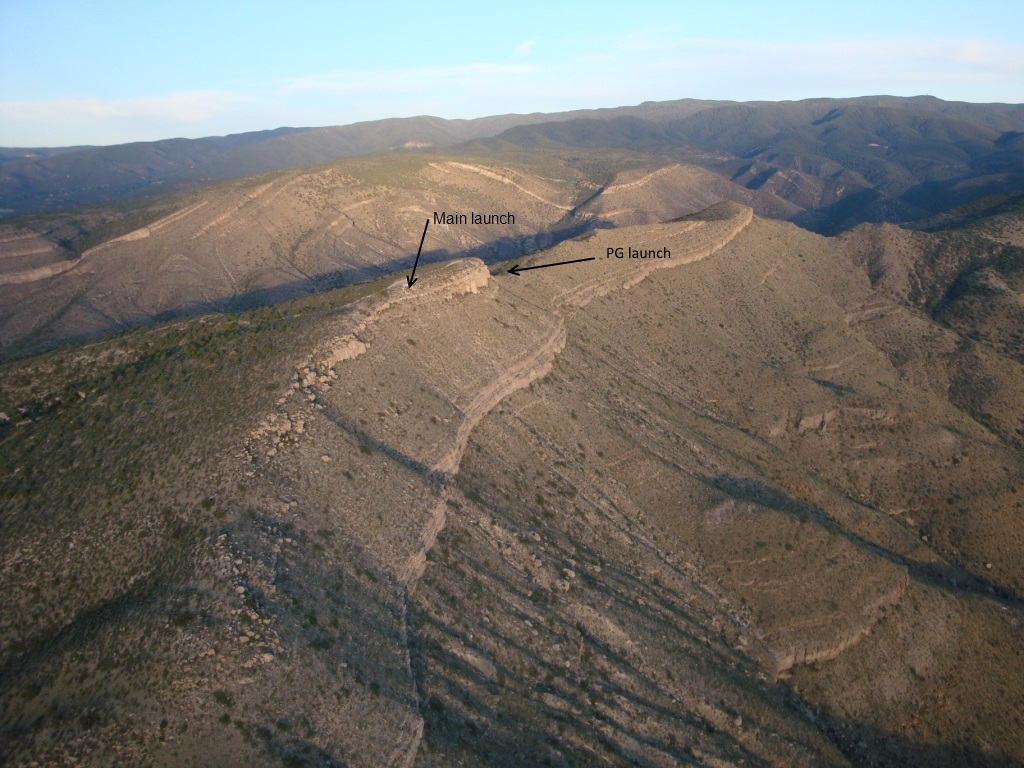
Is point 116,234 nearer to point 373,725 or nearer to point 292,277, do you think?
point 292,277

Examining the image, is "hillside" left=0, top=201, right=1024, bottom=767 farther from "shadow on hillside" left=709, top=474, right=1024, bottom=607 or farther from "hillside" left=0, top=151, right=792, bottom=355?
"hillside" left=0, top=151, right=792, bottom=355

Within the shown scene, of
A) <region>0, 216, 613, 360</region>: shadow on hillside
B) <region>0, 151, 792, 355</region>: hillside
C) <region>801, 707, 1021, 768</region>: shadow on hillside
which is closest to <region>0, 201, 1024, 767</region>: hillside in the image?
<region>801, 707, 1021, 768</region>: shadow on hillside

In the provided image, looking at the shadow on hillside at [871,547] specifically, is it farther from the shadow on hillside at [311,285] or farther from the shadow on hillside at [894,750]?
the shadow on hillside at [311,285]

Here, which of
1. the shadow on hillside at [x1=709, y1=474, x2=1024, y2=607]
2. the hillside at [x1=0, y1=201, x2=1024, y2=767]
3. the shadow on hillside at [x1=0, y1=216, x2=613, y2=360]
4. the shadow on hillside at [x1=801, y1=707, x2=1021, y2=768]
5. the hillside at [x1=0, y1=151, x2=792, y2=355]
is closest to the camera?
the hillside at [x1=0, y1=201, x2=1024, y2=767]

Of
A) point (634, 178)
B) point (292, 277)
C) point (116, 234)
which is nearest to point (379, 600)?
point (292, 277)

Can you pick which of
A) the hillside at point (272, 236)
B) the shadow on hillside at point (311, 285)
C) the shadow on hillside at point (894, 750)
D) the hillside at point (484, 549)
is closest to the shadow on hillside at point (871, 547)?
the hillside at point (484, 549)

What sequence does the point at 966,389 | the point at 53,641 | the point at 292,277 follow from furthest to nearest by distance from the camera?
the point at 292,277 → the point at 966,389 → the point at 53,641
